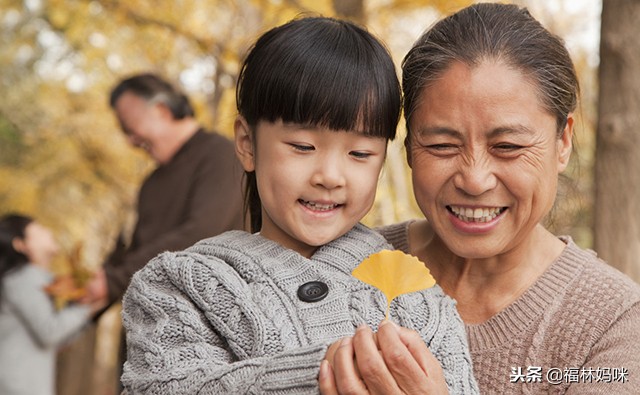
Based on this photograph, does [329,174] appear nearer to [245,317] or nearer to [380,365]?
[245,317]

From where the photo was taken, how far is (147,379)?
177cm

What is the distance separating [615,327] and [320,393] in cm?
82

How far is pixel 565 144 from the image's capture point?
7.22ft

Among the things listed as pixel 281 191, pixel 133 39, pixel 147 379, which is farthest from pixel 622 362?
pixel 133 39

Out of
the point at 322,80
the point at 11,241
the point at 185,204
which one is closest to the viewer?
the point at 322,80

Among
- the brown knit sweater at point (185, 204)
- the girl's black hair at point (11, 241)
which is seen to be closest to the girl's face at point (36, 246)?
the girl's black hair at point (11, 241)

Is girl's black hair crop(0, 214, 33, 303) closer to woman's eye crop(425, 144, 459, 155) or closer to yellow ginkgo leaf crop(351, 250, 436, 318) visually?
woman's eye crop(425, 144, 459, 155)

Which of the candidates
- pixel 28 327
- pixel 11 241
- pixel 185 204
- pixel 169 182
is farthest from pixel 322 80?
pixel 11 241

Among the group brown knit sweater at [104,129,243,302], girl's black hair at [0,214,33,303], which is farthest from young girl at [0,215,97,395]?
brown knit sweater at [104,129,243,302]

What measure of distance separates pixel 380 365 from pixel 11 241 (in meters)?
5.22

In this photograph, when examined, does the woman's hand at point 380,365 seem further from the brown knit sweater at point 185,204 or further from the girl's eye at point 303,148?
the brown knit sweater at point 185,204

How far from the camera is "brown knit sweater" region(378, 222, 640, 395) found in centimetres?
197

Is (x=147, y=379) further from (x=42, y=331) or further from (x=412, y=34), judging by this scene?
(x=412, y=34)

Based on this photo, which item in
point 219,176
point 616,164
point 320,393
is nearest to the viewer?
point 320,393
